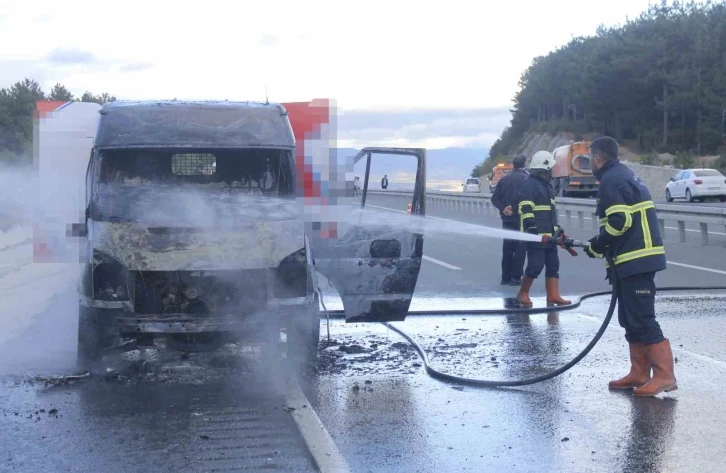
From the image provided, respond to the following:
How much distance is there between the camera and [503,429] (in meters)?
5.81

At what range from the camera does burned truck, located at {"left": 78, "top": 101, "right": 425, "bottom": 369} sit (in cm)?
696

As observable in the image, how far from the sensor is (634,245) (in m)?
6.71

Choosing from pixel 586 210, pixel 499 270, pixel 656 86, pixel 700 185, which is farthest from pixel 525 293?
pixel 656 86

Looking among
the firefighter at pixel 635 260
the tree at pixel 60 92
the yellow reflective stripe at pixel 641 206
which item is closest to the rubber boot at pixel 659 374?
the firefighter at pixel 635 260

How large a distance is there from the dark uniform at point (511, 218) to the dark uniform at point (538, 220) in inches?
→ 78.4

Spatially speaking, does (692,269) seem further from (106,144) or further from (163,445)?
(163,445)

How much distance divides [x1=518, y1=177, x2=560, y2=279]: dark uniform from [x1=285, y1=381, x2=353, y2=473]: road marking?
15.9ft

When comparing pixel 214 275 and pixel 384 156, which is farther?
pixel 384 156

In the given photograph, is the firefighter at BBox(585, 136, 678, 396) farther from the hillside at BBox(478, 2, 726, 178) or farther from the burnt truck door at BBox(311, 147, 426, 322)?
the hillside at BBox(478, 2, 726, 178)

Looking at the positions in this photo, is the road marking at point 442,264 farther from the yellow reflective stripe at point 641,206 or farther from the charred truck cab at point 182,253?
A: the yellow reflective stripe at point 641,206

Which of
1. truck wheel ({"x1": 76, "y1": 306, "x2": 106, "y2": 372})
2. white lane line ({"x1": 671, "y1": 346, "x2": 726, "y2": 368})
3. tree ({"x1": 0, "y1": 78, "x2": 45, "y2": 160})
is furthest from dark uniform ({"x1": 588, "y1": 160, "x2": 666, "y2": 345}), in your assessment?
tree ({"x1": 0, "y1": 78, "x2": 45, "y2": 160})

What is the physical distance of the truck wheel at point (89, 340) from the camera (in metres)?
7.11

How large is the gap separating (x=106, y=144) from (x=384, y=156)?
2604mm

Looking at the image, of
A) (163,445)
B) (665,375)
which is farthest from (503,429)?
(163,445)
